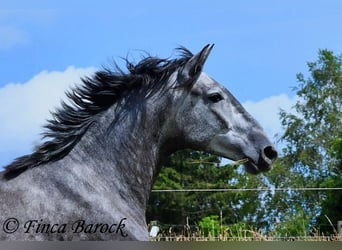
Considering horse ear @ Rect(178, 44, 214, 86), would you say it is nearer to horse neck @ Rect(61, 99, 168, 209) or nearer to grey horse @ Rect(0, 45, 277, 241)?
grey horse @ Rect(0, 45, 277, 241)

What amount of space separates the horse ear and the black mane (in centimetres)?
8

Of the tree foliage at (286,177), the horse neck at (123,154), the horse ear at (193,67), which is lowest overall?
the horse neck at (123,154)

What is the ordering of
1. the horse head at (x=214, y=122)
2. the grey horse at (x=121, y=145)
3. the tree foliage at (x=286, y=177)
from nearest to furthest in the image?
the grey horse at (x=121, y=145)
the horse head at (x=214, y=122)
the tree foliage at (x=286, y=177)

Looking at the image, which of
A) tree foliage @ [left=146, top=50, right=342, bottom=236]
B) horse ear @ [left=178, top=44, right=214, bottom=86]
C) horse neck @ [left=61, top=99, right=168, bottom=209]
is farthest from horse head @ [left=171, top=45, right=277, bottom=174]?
tree foliage @ [left=146, top=50, right=342, bottom=236]

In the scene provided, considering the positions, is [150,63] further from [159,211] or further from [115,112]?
[159,211]

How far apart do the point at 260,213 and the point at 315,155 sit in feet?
17.2

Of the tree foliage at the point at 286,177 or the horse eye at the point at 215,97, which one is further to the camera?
the tree foliage at the point at 286,177

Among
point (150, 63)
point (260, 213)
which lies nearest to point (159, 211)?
point (260, 213)

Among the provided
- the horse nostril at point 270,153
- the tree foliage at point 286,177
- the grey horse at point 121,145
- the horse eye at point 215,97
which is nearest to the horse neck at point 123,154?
the grey horse at point 121,145

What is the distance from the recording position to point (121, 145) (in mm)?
4812

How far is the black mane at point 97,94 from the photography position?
187 inches

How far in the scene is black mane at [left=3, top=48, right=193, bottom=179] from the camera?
474cm

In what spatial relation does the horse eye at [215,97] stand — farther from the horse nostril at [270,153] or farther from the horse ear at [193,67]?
the horse nostril at [270,153]

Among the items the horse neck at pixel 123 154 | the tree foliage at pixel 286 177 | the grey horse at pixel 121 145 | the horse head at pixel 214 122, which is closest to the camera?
the grey horse at pixel 121 145
